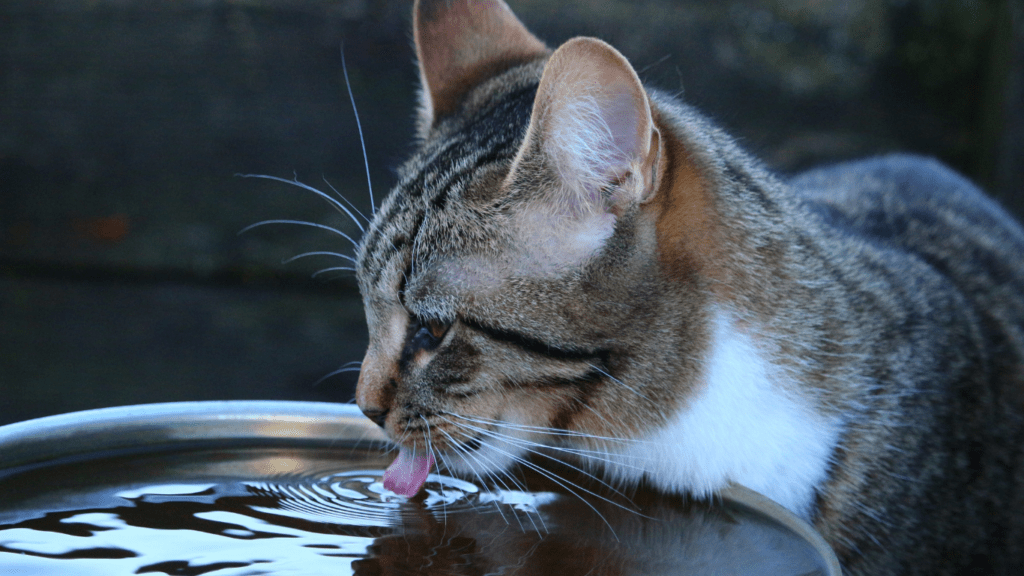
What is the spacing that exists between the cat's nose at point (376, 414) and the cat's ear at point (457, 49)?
1.86ft

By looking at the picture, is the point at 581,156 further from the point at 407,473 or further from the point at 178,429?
the point at 178,429

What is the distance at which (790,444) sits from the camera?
1.16 meters

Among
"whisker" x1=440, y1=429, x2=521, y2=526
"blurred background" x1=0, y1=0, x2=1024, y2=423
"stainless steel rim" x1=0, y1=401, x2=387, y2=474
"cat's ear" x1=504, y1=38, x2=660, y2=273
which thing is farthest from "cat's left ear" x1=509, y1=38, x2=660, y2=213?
"blurred background" x1=0, y1=0, x2=1024, y2=423

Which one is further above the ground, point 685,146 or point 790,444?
point 685,146

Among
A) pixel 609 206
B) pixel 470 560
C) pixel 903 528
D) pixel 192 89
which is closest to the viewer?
pixel 470 560

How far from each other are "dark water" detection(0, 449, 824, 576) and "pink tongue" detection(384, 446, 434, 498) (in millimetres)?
15

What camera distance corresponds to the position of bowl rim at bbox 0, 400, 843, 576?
3.39ft

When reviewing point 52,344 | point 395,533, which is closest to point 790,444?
point 395,533

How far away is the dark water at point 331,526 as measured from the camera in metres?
0.88

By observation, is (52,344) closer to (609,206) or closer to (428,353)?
(428,353)

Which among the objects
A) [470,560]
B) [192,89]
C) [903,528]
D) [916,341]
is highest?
[192,89]

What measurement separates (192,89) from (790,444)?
1978 mm

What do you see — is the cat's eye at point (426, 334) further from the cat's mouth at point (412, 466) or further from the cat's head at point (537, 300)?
the cat's mouth at point (412, 466)

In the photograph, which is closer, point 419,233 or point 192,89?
point 419,233
